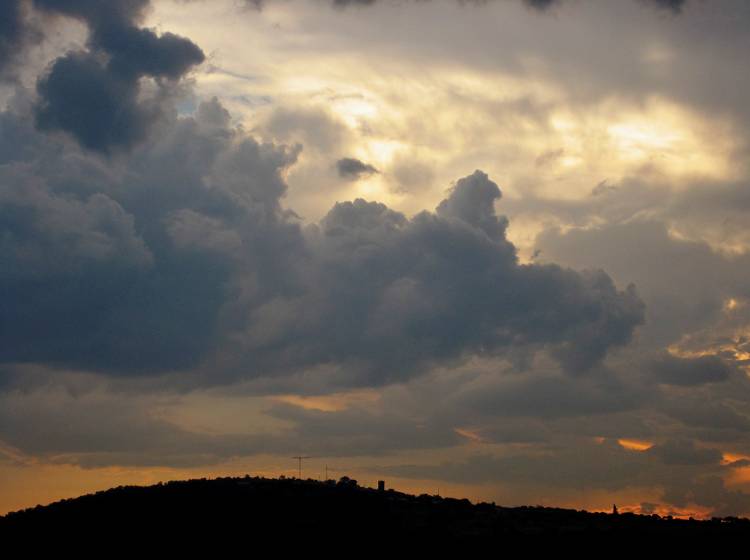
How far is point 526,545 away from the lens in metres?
85.0

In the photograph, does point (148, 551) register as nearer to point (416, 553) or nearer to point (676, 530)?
point (416, 553)

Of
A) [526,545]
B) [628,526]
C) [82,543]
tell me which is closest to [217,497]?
[82,543]

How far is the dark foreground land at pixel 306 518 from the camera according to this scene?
8825 cm

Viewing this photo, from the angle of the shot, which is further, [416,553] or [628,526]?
[628,526]

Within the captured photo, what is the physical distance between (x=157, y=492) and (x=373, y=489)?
21.9 m

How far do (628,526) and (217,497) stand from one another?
38793 millimetres

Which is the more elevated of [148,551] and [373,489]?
[373,489]

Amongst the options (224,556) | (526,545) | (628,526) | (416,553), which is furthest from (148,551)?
(628,526)

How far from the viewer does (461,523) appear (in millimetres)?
91938

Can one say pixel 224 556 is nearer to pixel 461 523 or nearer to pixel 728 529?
A: pixel 461 523

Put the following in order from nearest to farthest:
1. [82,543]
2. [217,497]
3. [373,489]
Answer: [82,543] → [217,497] → [373,489]

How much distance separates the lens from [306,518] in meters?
92.2

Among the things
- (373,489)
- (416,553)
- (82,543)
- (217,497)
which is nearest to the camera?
(416,553)

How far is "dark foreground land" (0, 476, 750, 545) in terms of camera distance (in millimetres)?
88250
